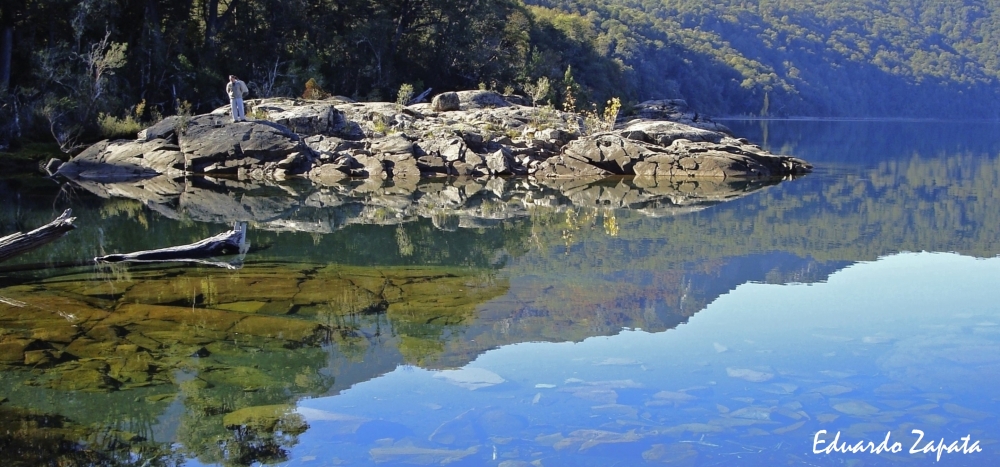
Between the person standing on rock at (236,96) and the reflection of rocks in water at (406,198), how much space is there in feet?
8.35

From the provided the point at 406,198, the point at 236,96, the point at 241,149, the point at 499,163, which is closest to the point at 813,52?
the point at 499,163

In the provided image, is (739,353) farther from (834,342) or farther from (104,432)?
(104,432)

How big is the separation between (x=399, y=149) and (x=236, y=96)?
4.89 meters

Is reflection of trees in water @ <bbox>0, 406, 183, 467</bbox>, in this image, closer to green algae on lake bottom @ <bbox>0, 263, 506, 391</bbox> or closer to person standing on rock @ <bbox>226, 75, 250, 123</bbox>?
green algae on lake bottom @ <bbox>0, 263, 506, 391</bbox>

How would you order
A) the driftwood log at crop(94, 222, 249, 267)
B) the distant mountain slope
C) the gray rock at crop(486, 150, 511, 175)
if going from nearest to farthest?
the driftwood log at crop(94, 222, 249, 267), the gray rock at crop(486, 150, 511, 175), the distant mountain slope

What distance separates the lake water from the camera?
5.45m

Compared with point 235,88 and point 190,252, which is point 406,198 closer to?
point 235,88

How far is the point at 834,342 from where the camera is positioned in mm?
7742

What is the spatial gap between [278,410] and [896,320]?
6116mm

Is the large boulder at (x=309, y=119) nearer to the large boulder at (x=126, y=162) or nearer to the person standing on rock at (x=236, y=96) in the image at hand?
the person standing on rock at (x=236, y=96)

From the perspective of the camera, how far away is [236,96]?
979 inches

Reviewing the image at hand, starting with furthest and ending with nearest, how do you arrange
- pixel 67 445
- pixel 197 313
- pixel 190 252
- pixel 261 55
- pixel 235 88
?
pixel 261 55, pixel 235 88, pixel 190 252, pixel 197 313, pixel 67 445

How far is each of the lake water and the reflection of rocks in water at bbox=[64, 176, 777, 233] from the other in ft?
4.75

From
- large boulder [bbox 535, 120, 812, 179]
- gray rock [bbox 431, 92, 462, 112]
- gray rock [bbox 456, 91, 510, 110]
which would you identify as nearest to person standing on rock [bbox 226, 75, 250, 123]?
gray rock [bbox 431, 92, 462, 112]
